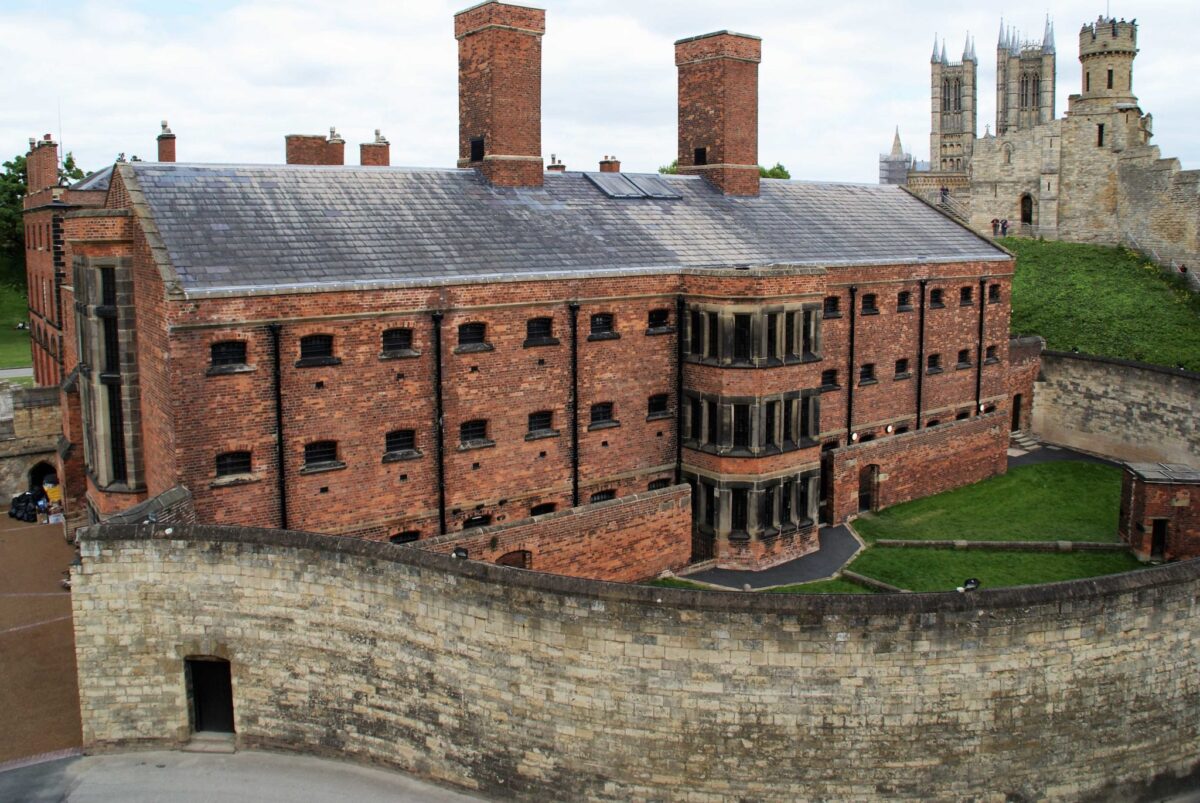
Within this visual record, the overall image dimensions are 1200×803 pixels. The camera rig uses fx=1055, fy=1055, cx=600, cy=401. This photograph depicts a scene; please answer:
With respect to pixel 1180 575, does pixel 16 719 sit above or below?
below

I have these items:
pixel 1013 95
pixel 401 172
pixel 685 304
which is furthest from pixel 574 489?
pixel 1013 95

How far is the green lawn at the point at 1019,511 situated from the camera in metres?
29.4

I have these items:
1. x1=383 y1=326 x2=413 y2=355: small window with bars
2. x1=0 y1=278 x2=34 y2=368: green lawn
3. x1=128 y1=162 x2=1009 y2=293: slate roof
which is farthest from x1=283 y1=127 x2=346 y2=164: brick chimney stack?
x1=0 y1=278 x2=34 y2=368: green lawn

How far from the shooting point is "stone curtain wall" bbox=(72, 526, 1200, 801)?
610 inches

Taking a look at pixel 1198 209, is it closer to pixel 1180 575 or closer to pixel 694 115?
pixel 694 115

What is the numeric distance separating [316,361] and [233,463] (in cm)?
268

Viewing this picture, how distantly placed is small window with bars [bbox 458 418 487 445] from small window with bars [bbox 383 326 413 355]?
90.1 inches

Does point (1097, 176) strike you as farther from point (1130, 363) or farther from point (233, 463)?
point (233, 463)

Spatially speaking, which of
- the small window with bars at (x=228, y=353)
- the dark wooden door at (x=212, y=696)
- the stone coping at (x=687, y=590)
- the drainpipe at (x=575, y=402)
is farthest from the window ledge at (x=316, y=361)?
the dark wooden door at (x=212, y=696)

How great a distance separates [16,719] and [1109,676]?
18807 millimetres

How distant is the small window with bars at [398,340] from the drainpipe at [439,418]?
0.57 meters

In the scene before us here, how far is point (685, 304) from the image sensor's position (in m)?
27.8

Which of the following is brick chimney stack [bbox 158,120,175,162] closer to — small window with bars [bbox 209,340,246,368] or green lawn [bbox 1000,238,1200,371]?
small window with bars [bbox 209,340,246,368]

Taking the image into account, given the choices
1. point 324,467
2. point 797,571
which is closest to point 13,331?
point 324,467
